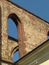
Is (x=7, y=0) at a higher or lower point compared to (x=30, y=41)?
higher

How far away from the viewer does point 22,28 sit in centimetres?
1697

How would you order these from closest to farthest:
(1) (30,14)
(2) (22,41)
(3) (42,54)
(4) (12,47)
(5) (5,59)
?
(3) (42,54) → (5) (5,59) → (2) (22,41) → (1) (30,14) → (4) (12,47)

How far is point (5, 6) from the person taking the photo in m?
16.9

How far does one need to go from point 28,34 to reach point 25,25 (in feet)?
1.85

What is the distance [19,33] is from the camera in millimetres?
16844

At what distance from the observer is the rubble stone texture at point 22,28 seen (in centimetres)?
1590

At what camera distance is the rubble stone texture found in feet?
52.2

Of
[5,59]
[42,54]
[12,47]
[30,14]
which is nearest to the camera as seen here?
[42,54]

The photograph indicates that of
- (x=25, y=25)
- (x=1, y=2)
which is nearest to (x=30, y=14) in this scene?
(x=25, y=25)

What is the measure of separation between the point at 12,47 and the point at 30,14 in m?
4.47

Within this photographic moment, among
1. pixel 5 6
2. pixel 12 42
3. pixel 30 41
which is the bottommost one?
pixel 12 42

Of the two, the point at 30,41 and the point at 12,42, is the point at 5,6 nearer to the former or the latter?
the point at 30,41

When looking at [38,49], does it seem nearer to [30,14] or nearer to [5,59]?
[5,59]

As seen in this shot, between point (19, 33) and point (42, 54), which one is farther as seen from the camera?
point (19, 33)
